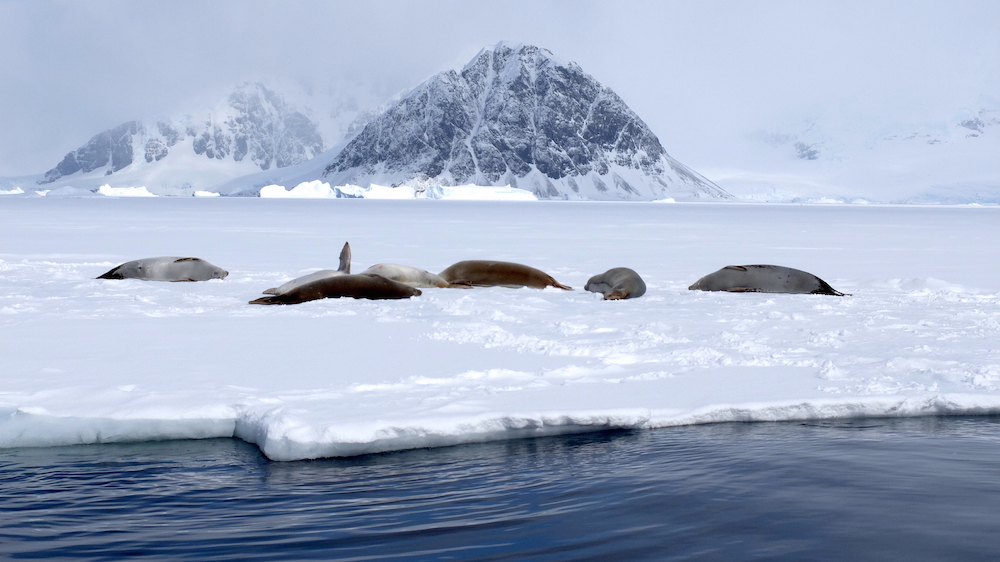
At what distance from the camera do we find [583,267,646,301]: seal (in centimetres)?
1223

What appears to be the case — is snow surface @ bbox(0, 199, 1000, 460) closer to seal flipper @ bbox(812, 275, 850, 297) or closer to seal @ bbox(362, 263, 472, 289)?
seal flipper @ bbox(812, 275, 850, 297)

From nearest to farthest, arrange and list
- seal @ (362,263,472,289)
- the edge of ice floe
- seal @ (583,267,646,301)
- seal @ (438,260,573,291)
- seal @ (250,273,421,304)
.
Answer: the edge of ice floe, seal @ (250,273,421,304), seal @ (583,267,646,301), seal @ (362,263,472,289), seal @ (438,260,573,291)

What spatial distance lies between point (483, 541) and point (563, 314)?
653 centimetres

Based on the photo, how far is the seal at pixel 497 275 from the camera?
14035mm

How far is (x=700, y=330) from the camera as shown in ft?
29.8

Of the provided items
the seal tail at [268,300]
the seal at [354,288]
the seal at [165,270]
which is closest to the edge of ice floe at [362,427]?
the seal tail at [268,300]

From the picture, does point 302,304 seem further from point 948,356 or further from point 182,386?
point 948,356

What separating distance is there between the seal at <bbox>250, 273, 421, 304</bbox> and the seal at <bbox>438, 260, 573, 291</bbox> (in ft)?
8.00

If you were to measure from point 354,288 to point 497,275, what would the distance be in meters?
3.21

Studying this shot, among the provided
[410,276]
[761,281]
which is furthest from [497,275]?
[761,281]

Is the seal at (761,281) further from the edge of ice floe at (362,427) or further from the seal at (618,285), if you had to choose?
the edge of ice floe at (362,427)

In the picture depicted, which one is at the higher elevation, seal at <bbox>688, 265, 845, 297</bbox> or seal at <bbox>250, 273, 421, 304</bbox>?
seal at <bbox>688, 265, 845, 297</bbox>

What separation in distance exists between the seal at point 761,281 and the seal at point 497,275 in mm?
2420

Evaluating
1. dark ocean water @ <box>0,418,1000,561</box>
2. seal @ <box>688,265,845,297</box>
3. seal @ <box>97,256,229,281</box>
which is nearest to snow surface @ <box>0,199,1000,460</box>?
dark ocean water @ <box>0,418,1000,561</box>
